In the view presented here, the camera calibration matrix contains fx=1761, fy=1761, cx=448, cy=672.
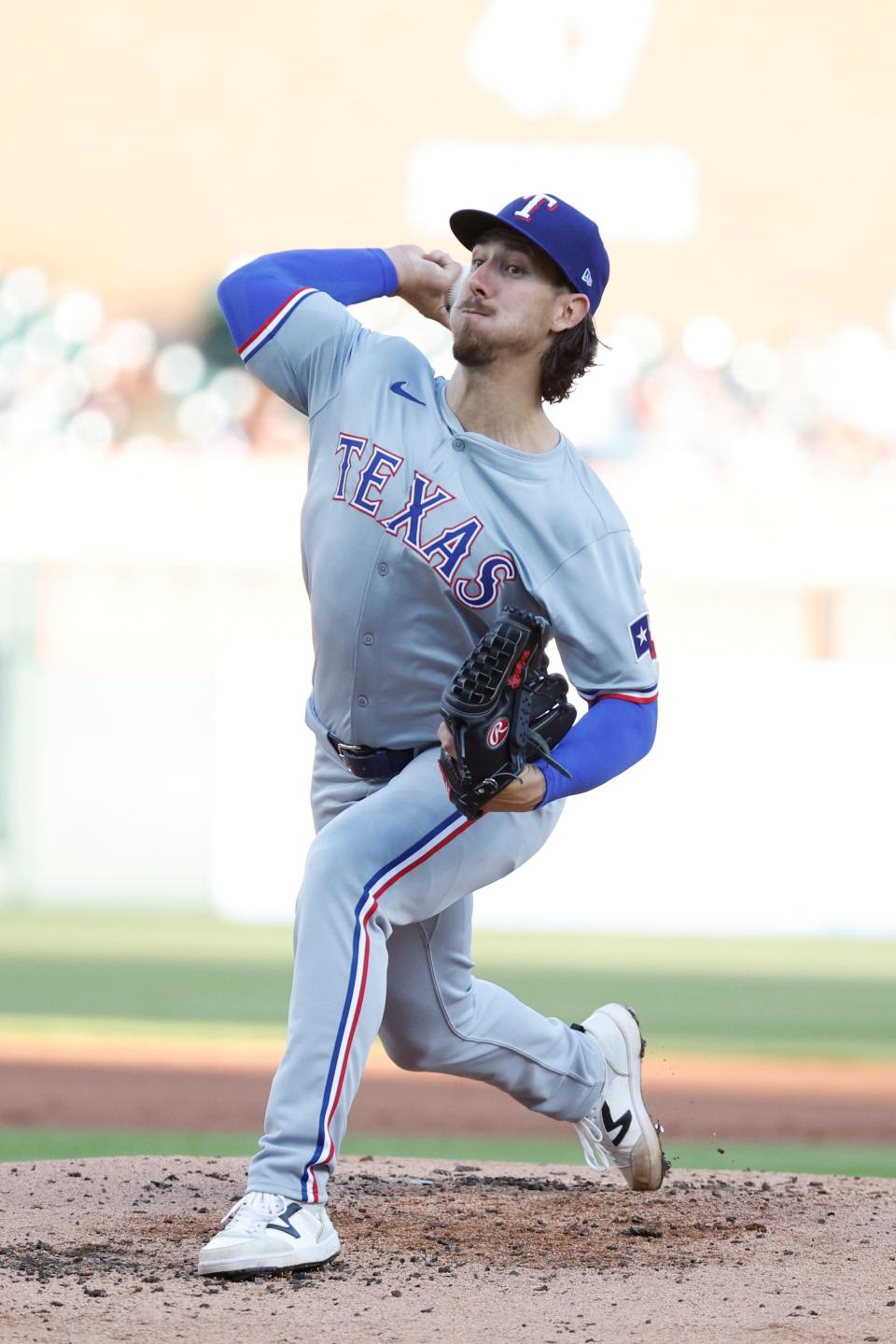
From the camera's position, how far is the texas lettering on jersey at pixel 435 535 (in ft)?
10.0

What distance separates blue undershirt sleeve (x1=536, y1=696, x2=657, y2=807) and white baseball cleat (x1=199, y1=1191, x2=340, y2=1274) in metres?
0.78

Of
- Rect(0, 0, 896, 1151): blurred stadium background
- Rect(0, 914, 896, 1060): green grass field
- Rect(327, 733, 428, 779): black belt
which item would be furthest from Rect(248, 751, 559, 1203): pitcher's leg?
Rect(0, 0, 896, 1151): blurred stadium background

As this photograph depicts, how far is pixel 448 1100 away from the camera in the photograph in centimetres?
743

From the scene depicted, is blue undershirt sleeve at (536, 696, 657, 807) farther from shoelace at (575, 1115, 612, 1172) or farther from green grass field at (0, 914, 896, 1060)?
green grass field at (0, 914, 896, 1060)

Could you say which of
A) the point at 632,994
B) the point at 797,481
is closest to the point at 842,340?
the point at 797,481

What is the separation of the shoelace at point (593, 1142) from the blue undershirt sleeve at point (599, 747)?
3.00 ft

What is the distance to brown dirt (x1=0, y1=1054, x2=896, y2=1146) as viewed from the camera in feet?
20.7

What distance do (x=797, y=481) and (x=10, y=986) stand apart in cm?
1059

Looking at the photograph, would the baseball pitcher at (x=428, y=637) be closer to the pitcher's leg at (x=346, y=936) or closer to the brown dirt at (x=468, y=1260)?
the pitcher's leg at (x=346, y=936)

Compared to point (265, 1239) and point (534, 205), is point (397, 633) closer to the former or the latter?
point (534, 205)

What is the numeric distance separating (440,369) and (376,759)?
1396 cm

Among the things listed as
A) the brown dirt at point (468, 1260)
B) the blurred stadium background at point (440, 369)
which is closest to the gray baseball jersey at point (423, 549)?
the brown dirt at point (468, 1260)

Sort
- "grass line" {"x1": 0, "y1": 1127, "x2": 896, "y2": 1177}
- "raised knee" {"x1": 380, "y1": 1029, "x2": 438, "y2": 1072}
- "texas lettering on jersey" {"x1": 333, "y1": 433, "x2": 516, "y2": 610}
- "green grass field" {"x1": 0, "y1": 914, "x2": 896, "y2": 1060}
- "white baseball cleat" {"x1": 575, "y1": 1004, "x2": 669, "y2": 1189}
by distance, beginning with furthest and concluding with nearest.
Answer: "green grass field" {"x1": 0, "y1": 914, "x2": 896, "y2": 1060}, "grass line" {"x1": 0, "y1": 1127, "x2": 896, "y2": 1177}, "white baseball cleat" {"x1": 575, "y1": 1004, "x2": 669, "y2": 1189}, "raised knee" {"x1": 380, "y1": 1029, "x2": 438, "y2": 1072}, "texas lettering on jersey" {"x1": 333, "y1": 433, "x2": 516, "y2": 610}

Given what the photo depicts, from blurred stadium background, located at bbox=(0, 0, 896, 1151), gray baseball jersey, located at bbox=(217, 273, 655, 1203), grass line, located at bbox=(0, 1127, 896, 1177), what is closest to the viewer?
gray baseball jersey, located at bbox=(217, 273, 655, 1203)
